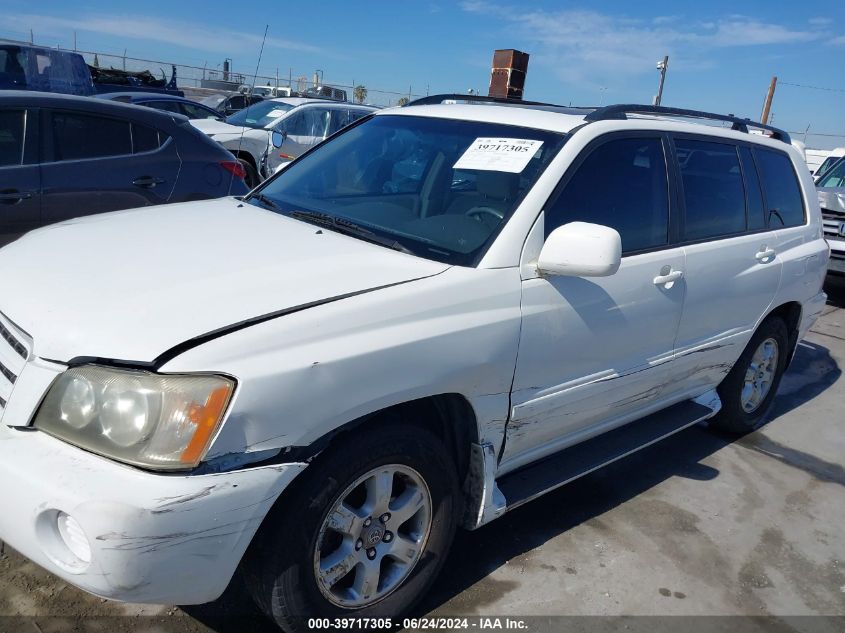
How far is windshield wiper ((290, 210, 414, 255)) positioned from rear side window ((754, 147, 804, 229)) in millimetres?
2732

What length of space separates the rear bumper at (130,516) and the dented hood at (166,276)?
0.31m

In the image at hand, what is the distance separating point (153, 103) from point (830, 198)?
11377 mm

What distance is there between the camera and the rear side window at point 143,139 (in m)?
5.53

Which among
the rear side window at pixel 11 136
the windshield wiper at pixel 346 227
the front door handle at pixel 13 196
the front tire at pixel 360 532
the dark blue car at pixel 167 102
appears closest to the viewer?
the front tire at pixel 360 532

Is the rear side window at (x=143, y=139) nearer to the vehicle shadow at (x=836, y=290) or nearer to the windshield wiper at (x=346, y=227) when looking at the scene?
the windshield wiper at (x=346, y=227)

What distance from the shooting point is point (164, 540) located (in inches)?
73.6

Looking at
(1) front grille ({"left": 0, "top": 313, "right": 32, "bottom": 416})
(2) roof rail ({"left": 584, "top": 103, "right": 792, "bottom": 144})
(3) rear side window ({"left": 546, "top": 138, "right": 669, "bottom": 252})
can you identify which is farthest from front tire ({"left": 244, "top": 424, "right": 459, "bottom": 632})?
(2) roof rail ({"left": 584, "top": 103, "right": 792, "bottom": 144})

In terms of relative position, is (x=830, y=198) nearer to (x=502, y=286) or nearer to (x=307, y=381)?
(x=502, y=286)

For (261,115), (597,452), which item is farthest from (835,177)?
(597,452)

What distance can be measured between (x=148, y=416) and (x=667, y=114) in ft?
10.3

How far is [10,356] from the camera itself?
2.18 meters

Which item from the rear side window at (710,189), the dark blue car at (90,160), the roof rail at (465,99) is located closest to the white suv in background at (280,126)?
the dark blue car at (90,160)

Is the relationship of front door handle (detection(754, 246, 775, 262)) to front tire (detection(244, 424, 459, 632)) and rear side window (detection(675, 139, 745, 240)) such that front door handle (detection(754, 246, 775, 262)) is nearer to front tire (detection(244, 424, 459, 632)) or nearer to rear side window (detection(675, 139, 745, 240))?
rear side window (detection(675, 139, 745, 240))

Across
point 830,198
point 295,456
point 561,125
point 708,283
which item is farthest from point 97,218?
point 830,198
